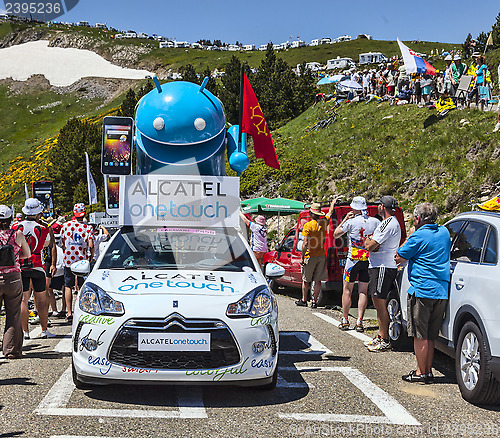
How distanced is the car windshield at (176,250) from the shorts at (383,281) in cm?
214

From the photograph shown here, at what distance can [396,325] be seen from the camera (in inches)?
311

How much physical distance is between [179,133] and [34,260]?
109 inches

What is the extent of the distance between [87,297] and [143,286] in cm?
52

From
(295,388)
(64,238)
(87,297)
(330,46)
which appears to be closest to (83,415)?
(87,297)

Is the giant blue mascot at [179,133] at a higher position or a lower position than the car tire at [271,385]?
higher

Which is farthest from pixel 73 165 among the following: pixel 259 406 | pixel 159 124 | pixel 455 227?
pixel 259 406

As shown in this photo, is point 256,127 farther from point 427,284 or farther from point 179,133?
point 427,284

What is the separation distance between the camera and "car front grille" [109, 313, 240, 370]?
17.1ft

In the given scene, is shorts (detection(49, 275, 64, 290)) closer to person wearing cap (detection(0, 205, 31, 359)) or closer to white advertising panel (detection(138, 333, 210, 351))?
person wearing cap (detection(0, 205, 31, 359))

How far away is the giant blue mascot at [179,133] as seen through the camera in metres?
9.19

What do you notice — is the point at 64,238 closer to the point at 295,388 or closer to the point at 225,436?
the point at 295,388

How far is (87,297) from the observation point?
562 cm

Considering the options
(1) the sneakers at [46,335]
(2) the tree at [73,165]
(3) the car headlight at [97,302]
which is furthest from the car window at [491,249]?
(2) the tree at [73,165]

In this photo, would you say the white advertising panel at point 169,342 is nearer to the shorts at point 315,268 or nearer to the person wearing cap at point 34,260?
the person wearing cap at point 34,260
